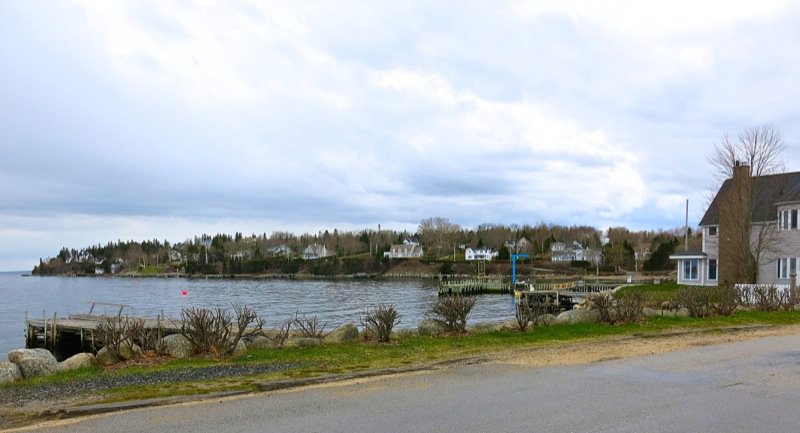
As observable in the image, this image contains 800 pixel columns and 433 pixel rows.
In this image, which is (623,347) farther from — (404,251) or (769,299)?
(404,251)

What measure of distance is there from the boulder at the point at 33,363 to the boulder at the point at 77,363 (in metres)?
0.19

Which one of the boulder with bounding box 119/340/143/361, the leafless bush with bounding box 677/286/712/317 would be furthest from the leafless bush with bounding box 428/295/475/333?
the leafless bush with bounding box 677/286/712/317

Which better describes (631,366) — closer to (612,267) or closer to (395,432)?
(395,432)

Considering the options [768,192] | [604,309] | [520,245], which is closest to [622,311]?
[604,309]

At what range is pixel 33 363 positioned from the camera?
38.2 ft

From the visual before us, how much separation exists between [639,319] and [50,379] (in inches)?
648

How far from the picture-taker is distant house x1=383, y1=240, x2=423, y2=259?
→ 179250mm

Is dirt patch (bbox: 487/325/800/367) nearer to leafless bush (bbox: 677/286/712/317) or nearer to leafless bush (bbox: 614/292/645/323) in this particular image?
leafless bush (bbox: 614/292/645/323)

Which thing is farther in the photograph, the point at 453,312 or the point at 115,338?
the point at 453,312

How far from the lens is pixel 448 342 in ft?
50.6

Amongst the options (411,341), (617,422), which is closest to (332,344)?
(411,341)

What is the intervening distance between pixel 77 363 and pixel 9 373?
5.11 ft

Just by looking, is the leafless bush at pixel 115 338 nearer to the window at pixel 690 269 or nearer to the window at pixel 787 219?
the window at pixel 787 219

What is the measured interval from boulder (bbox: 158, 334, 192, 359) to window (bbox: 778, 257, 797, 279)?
38976 mm
